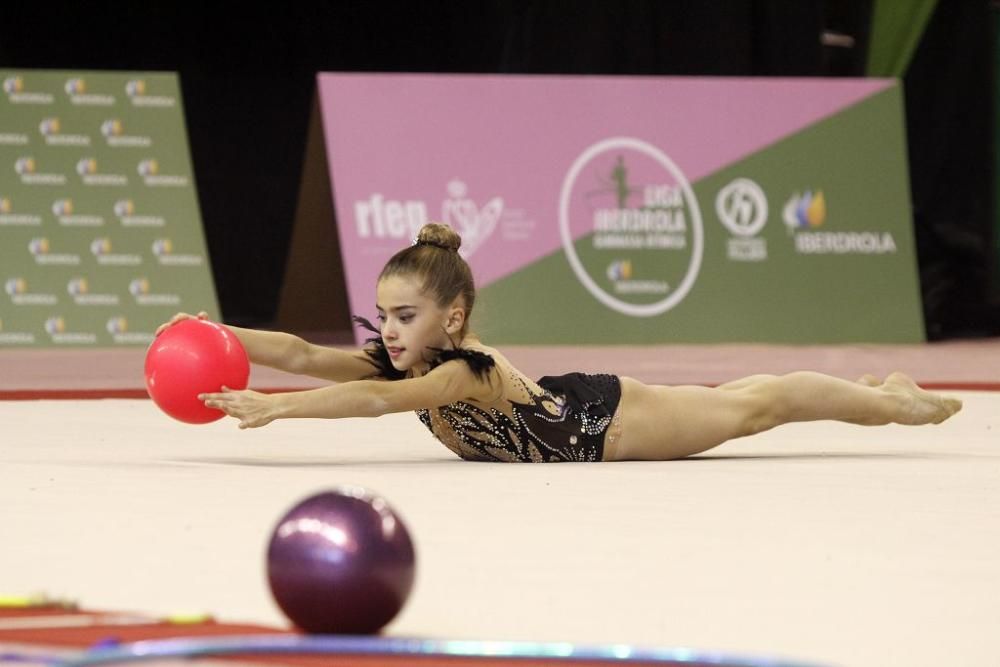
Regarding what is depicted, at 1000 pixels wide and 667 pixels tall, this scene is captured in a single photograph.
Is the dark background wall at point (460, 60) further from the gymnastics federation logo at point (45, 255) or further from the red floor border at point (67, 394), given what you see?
the red floor border at point (67, 394)

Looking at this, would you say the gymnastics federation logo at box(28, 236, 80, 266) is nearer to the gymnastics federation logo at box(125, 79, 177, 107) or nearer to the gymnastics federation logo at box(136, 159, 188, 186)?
the gymnastics federation logo at box(136, 159, 188, 186)

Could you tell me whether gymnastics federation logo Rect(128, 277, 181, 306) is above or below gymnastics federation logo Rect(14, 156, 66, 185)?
below

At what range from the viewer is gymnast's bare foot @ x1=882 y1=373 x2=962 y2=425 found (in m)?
4.86

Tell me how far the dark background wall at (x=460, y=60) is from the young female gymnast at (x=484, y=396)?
573 centimetres

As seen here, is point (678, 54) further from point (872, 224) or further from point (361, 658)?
point (361, 658)

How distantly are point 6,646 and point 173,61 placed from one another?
9.06 meters

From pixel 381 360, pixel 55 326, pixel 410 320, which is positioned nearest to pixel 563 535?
pixel 410 320

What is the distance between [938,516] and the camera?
3.44m

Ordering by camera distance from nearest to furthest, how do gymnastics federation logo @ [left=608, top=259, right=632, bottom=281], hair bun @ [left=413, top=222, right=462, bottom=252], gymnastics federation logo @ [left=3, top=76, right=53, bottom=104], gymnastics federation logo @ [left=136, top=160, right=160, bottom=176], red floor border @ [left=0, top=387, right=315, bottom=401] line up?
hair bun @ [left=413, top=222, right=462, bottom=252], red floor border @ [left=0, top=387, right=315, bottom=401], gymnastics federation logo @ [left=3, top=76, right=53, bottom=104], gymnastics federation logo @ [left=136, top=160, right=160, bottom=176], gymnastics federation logo @ [left=608, top=259, right=632, bottom=281]

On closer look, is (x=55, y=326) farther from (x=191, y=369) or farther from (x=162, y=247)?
(x=191, y=369)

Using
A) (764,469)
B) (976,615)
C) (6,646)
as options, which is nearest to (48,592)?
(6,646)

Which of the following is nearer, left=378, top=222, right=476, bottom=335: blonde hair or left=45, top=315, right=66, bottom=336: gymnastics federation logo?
left=378, top=222, right=476, bottom=335: blonde hair

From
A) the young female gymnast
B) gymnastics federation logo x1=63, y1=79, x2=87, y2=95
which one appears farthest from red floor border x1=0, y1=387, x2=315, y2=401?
gymnastics federation logo x1=63, y1=79, x2=87, y2=95

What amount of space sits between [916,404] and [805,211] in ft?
14.7
